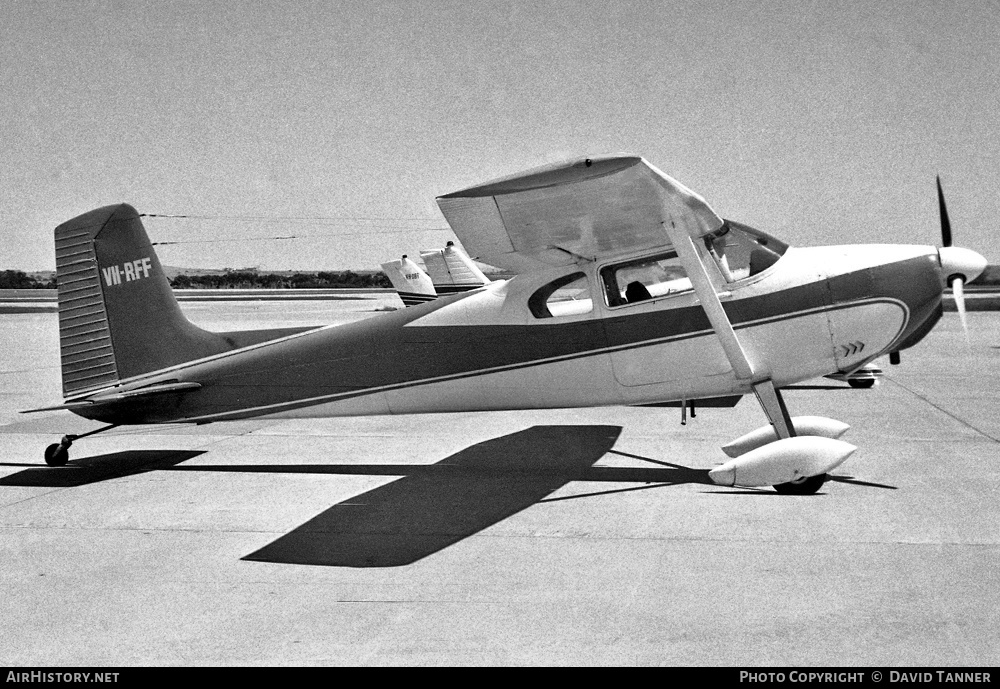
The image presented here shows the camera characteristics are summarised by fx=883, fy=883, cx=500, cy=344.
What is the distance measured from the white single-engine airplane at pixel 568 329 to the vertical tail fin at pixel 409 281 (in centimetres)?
1581

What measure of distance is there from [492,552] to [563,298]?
9.32 ft

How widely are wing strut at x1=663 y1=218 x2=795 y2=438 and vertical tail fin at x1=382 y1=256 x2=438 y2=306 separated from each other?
17.6 meters

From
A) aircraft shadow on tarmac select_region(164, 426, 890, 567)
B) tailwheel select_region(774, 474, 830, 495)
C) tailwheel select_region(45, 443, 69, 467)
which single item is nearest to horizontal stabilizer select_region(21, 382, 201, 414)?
tailwheel select_region(45, 443, 69, 467)

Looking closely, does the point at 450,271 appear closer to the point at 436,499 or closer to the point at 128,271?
the point at 128,271

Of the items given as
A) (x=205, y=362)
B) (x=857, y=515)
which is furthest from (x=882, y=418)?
(x=205, y=362)

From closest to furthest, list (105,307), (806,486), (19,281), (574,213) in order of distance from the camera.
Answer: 1. (574,213)
2. (806,486)
3. (105,307)
4. (19,281)

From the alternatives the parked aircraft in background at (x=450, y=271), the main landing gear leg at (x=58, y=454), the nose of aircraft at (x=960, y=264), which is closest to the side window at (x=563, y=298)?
the nose of aircraft at (x=960, y=264)

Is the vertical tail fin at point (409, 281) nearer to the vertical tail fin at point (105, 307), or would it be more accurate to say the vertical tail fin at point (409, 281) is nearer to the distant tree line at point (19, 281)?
the vertical tail fin at point (105, 307)

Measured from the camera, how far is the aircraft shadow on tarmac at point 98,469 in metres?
7.28

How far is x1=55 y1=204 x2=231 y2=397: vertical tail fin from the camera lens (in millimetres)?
7934

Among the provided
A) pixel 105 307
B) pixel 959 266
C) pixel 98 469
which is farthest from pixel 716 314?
pixel 98 469

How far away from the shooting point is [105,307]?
7.95m
